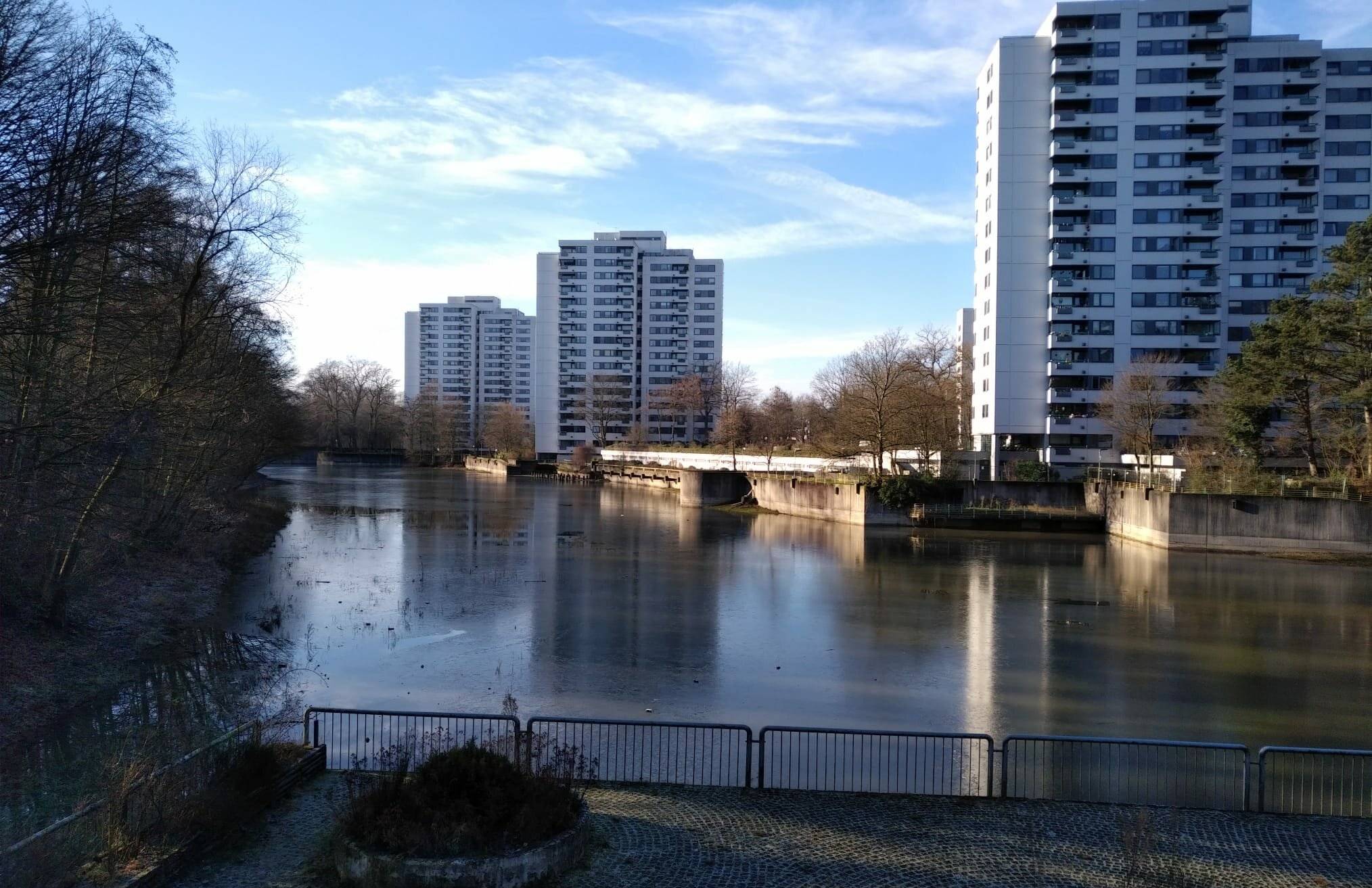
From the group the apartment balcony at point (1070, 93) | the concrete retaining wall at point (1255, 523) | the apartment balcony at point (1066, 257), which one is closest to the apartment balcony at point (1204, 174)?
the apartment balcony at point (1070, 93)

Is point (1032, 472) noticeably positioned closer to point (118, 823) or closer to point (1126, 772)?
point (1126, 772)

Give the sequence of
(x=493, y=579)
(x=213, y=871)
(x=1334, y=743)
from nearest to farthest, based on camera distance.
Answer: (x=213, y=871)
(x=1334, y=743)
(x=493, y=579)

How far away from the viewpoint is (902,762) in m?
13.5

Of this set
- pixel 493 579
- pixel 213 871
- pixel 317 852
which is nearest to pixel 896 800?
pixel 317 852

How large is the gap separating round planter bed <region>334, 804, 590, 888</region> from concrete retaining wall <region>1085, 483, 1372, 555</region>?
1692 inches

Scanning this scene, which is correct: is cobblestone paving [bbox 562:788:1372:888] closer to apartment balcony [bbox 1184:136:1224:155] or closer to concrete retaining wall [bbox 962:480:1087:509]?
concrete retaining wall [bbox 962:480:1087:509]

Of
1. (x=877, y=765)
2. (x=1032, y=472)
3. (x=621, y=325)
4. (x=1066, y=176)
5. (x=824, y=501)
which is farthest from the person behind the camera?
(x=621, y=325)

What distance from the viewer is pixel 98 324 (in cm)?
1638

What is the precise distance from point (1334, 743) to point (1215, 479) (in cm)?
3333

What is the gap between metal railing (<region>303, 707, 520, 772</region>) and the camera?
10844mm

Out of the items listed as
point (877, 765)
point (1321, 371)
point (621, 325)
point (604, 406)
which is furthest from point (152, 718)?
point (621, 325)

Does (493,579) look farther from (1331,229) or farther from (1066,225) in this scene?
(1331,229)

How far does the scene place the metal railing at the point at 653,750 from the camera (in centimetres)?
1128

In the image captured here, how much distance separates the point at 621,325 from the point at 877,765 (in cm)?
13281
